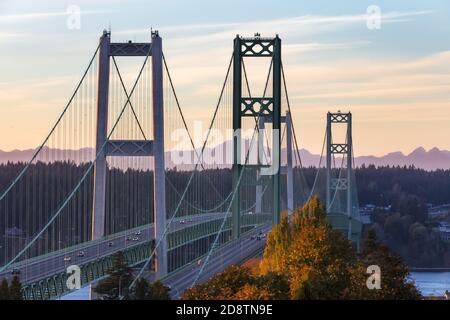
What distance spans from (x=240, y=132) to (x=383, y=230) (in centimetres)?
9555

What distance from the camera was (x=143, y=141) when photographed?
2010 inches

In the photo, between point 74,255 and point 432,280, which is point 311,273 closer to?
point 74,255

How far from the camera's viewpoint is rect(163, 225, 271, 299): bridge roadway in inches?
1730

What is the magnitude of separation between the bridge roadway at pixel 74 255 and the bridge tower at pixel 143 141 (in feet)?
5.56

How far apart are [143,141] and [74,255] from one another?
4.68 m

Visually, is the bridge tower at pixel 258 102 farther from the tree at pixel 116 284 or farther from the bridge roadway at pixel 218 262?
the tree at pixel 116 284

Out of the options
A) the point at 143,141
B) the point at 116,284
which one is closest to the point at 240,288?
the point at 116,284

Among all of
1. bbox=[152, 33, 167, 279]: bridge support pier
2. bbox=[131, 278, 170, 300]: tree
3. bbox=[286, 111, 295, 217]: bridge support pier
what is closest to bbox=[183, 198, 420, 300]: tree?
bbox=[131, 278, 170, 300]: tree

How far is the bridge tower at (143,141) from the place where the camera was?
50969 mm

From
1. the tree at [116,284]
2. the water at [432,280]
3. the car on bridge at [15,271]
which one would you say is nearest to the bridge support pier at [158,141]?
the car on bridge at [15,271]
